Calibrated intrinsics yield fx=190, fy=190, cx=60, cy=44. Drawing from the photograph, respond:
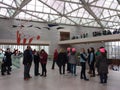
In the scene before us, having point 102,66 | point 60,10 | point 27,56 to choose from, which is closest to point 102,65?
point 102,66

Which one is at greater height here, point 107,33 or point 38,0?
point 38,0

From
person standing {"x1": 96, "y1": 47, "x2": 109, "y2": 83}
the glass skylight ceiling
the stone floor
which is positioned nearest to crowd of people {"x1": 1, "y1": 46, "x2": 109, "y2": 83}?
person standing {"x1": 96, "y1": 47, "x2": 109, "y2": 83}

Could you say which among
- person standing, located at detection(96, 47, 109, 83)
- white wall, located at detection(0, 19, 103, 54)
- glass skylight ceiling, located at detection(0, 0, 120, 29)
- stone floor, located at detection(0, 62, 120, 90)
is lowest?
stone floor, located at detection(0, 62, 120, 90)

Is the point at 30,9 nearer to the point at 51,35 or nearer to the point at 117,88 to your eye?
the point at 51,35

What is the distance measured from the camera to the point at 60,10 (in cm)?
3123

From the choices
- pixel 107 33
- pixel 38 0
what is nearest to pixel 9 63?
pixel 107 33

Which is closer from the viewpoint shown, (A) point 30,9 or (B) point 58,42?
(A) point 30,9

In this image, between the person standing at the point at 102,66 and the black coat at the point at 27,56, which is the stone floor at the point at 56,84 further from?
the black coat at the point at 27,56

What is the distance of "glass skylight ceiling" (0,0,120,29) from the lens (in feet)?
89.3

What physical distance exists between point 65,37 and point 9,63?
88.1 feet

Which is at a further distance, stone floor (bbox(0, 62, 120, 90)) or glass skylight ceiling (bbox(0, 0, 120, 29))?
glass skylight ceiling (bbox(0, 0, 120, 29))

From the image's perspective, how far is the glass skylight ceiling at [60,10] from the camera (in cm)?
2722

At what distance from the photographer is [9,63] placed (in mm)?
10914

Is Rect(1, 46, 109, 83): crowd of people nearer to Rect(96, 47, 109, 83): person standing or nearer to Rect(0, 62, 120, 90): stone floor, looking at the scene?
Rect(96, 47, 109, 83): person standing
